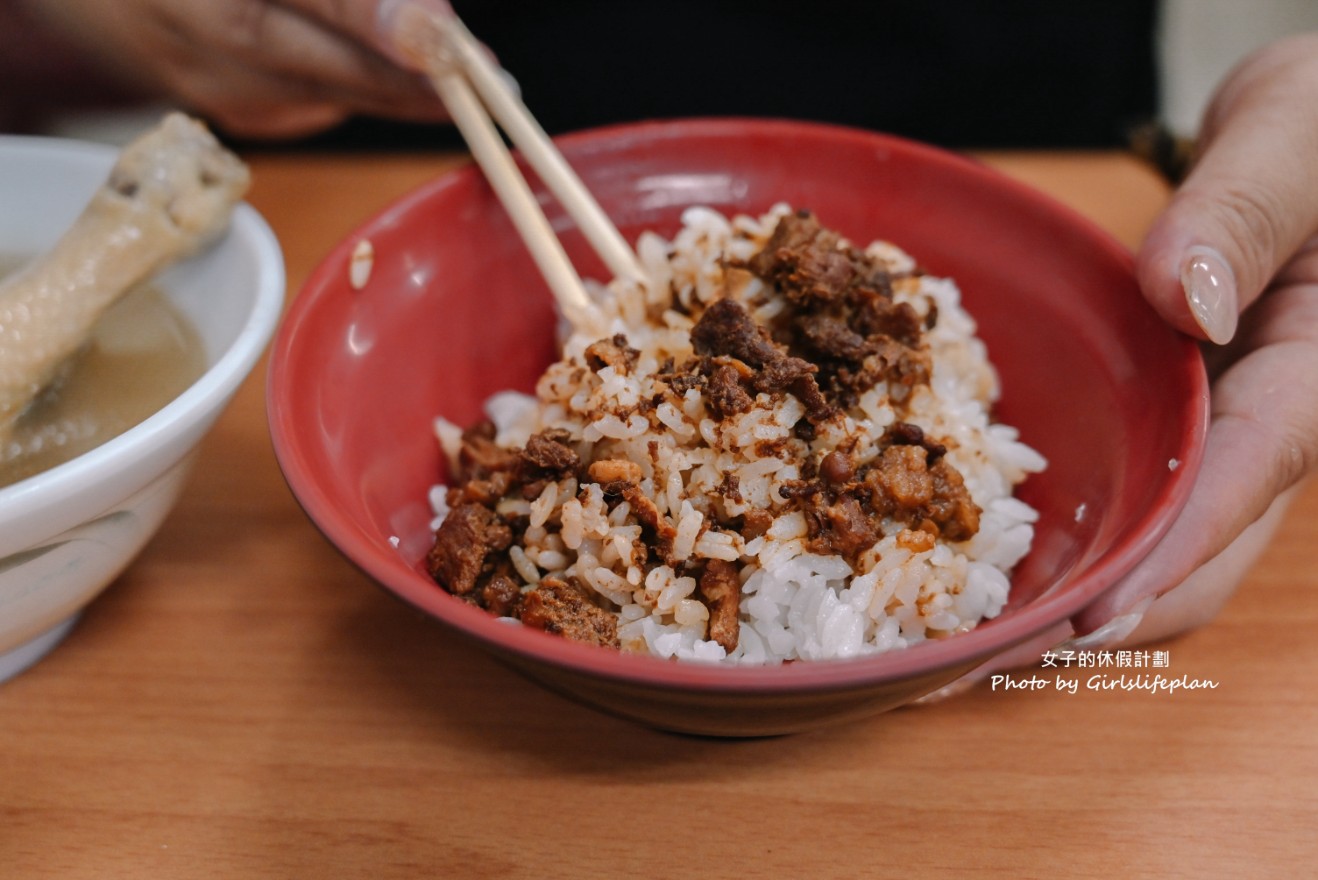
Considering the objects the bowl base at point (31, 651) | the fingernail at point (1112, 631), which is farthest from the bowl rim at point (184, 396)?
the fingernail at point (1112, 631)

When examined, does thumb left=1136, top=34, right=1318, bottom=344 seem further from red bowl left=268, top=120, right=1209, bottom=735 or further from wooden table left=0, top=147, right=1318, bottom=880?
wooden table left=0, top=147, right=1318, bottom=880

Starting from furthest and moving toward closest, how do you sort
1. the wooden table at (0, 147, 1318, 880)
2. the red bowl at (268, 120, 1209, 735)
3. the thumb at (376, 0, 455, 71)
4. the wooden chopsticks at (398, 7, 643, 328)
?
1. the thumb at (376, 0, 455, 71)
2. the wooden chopsticks at (398, 7, 643, 328)
3. the wooden table at (0, 147, 1318, 880)
4. the red bowl at (268, 120, 1209, 735)

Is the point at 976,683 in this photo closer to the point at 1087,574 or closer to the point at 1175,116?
the point at 1087,574

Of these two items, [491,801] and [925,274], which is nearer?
[491,801]

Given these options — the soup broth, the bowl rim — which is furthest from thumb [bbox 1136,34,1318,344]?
the soup broth

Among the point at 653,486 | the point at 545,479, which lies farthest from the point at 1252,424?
the point at 545,479

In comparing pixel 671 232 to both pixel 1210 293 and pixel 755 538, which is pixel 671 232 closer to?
pixel 755 538
